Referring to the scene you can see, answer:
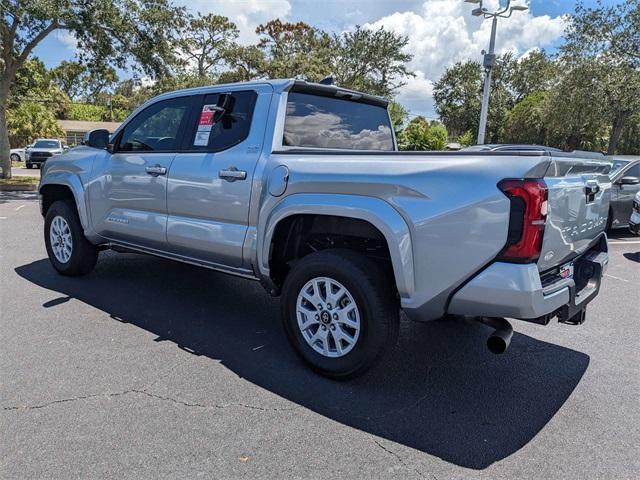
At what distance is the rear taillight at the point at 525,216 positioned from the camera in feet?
8.45

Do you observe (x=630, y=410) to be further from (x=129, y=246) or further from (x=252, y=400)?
(x=129, y=246)

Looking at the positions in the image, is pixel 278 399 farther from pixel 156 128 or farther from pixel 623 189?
pixel 623 189

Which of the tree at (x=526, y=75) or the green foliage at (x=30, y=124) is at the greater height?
the tree at (x=526, y=75)

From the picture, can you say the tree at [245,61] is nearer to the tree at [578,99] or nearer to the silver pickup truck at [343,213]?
the tree at [578,99]

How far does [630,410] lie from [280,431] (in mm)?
2206

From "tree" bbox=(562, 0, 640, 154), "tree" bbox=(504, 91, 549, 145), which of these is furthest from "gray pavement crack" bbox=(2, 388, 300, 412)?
"tree" bbox=(504, 91, 549, 145)

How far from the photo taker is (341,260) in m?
3.23

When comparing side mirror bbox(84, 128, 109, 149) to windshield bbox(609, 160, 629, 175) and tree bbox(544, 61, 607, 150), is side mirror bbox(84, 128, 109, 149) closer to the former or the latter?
windshield bbox(609, 160, 629, 175)

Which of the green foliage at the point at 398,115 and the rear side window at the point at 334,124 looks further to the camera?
the green foliage at the point at 398,115

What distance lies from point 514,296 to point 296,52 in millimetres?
33722

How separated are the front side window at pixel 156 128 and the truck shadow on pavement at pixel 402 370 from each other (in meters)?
1.51

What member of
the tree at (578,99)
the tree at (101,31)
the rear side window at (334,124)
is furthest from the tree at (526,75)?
the rear side window at (334,124)

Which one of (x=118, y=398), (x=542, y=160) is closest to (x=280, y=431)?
(x=118, y=398)

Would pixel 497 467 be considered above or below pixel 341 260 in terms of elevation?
below
